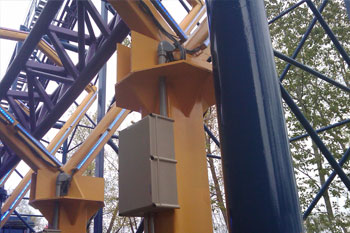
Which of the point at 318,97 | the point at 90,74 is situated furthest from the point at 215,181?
the point at 90,74

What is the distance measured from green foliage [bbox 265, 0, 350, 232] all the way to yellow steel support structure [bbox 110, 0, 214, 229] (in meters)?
8.87

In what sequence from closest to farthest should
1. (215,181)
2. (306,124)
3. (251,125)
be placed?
(251,125)
(306,124)
(215,181)

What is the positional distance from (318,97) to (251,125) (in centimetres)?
1147

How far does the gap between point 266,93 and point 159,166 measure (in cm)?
99

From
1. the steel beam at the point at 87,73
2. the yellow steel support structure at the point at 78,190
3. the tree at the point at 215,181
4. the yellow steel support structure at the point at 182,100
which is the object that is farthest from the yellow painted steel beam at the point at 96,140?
the tree at the point at 215,181

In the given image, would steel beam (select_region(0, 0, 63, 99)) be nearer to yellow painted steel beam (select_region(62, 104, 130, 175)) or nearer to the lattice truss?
the lattice truss

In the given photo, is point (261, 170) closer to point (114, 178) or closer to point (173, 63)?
point (173, 63)

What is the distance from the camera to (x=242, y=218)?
177 centimetres

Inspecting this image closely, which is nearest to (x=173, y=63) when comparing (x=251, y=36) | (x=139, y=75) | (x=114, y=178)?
(x=139, y=75)

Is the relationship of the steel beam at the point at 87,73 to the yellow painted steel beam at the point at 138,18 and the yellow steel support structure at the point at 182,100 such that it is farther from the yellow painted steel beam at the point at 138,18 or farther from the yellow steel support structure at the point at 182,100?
the yellow steel support structure at the point at 182,100

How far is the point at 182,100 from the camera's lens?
3357 millimetres

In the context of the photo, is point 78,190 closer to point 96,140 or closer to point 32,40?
point 96,140

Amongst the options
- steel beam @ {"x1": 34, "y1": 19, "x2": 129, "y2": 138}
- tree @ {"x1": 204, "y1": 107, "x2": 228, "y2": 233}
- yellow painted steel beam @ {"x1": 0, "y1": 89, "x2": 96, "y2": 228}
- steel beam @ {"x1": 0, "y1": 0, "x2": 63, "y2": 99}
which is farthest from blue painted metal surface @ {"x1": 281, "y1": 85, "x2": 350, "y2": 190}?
tree @ {"x1": 204, "y1": 107, "x2": 228, "y2": 233}

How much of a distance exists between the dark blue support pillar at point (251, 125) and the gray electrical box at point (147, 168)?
719 millimetres
